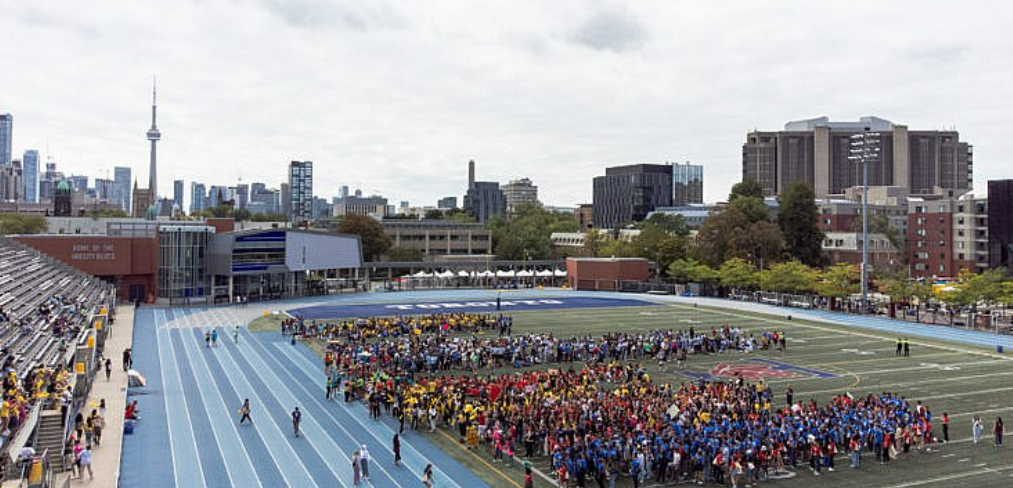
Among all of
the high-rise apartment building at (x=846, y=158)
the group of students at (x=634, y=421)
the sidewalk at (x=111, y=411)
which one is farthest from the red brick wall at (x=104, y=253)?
the high-rise apartment building at (x=846, y=158)

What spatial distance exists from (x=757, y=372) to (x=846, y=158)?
149 m

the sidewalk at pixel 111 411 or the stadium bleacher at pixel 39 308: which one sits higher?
the stadium bleacher at pixel 39 308

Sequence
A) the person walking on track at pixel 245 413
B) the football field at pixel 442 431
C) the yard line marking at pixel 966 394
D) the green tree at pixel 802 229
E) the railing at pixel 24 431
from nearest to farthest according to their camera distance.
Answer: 1. the railing at pixel 24 431
2. the football field at pixel 442 431
3. the person walking on track at pixel 245 413
4. the yard line marking at pixel 966 394
5. the green tree at pixel 802 229

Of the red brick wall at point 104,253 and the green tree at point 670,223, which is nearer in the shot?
the red brick wall at point 104,253

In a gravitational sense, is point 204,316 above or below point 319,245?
below

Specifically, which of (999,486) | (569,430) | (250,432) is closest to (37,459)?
(250,432)

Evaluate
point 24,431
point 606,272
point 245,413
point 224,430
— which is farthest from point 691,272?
point 24,431

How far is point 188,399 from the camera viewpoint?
3212 centimetres

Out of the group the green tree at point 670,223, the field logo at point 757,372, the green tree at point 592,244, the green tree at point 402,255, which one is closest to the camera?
the field logo at point 757,372

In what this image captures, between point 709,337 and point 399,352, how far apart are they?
63.8ft

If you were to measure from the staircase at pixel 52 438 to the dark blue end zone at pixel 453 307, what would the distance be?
36.5 metres

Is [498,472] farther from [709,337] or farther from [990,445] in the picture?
[709,337]

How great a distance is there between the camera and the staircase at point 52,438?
22.6 m

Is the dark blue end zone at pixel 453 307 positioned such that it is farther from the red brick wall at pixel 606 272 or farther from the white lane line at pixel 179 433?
the white lane line at pixel 179 433
